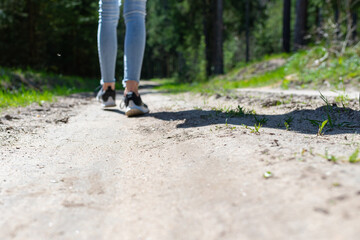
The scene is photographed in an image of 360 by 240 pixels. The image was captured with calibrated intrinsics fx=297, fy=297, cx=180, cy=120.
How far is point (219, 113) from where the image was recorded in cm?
255

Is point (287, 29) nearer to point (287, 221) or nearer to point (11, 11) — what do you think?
point (11, 11)

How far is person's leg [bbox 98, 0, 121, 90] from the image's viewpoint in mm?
3309

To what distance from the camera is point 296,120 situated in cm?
217

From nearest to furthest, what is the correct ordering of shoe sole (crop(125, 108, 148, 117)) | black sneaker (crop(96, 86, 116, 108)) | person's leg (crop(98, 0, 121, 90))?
shoe sole (crop(125, 108, 148, 117)) < person's leg (crop(98, 0, 121, 90)) < black sneaker (crop(96, 86, 116, 108))

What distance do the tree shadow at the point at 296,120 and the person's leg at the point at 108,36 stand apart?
3.76ft

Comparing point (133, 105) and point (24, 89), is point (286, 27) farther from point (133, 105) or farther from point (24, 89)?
point (133, 105)

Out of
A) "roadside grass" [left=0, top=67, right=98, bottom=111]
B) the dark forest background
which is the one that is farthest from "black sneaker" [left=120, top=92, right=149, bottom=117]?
the dark forest background

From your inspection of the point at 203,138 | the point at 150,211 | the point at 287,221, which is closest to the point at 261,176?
the point at 287,221

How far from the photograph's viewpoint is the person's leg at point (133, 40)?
3.08m

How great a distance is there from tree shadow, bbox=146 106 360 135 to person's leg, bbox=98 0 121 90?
1.15 meters

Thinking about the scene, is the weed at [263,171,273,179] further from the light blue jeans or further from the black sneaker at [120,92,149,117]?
the light blue jeans

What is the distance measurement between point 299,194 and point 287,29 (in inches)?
522

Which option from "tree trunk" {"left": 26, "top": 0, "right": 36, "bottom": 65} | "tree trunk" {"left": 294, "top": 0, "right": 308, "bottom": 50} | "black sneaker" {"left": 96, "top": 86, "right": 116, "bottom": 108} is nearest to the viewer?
"black sneaker" {"left": 96, "top": 86, "right": 116, "bottom": 108}

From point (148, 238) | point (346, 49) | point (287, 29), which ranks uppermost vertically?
point (287, 29)
